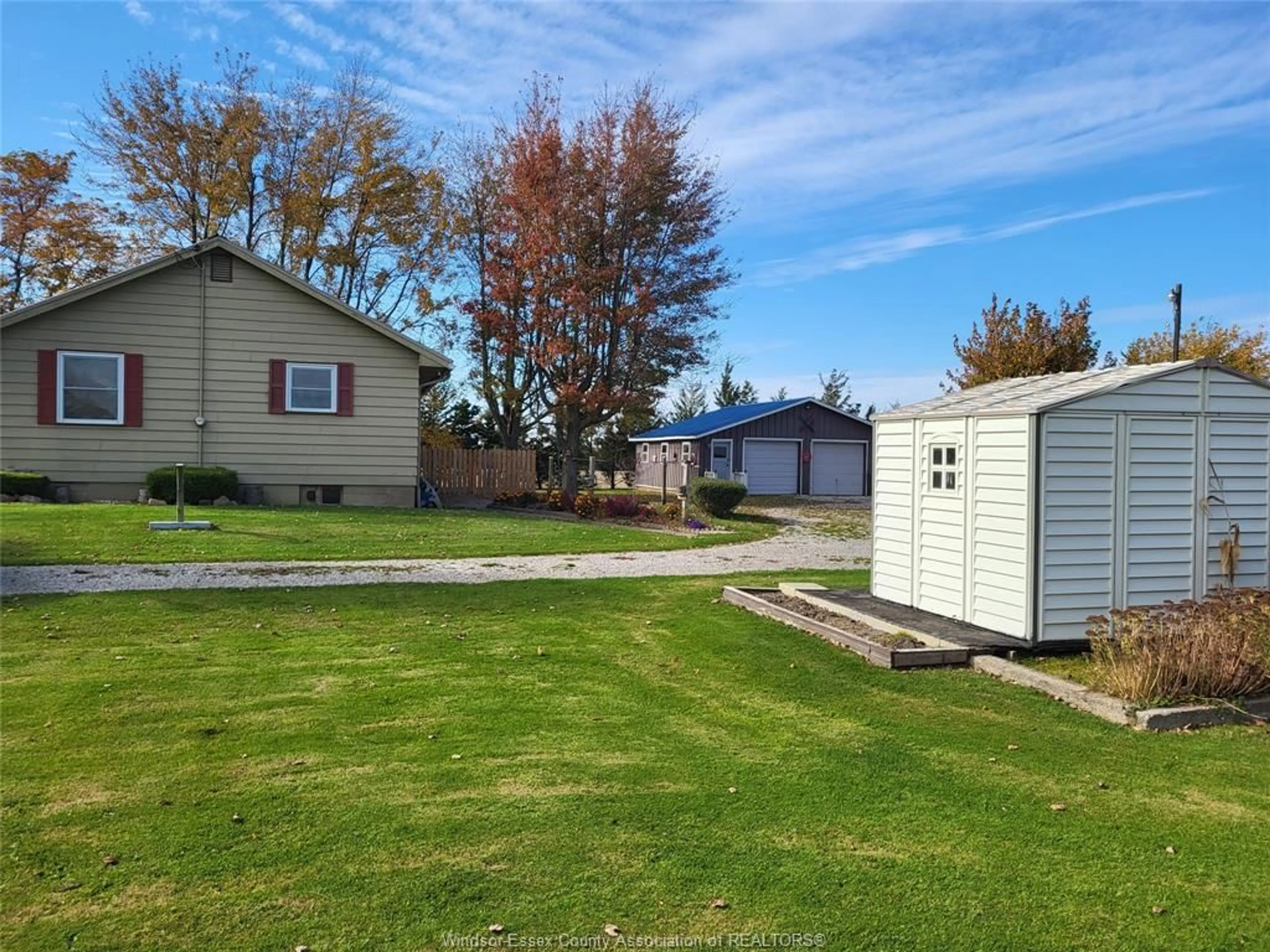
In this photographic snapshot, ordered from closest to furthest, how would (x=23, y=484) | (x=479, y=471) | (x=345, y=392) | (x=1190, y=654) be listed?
(x=1190, y=654), (x=23, y=484), (x=345, y=392), (x=479, y=471)

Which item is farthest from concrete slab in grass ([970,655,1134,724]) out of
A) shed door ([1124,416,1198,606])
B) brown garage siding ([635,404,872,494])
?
brown garage siding ([635,404,872,494])

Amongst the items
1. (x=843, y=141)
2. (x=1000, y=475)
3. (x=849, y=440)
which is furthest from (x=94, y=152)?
(x=1000, y=475)

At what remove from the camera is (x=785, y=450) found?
33938mm

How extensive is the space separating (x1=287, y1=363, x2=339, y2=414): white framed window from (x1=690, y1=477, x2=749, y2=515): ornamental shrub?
8.48m

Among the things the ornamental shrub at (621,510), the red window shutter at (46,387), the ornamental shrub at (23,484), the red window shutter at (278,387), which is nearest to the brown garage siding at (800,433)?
the ornamental shrub at (621,510)

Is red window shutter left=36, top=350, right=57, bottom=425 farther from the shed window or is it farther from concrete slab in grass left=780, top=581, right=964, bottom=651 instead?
the shed window

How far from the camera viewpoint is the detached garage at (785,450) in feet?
109

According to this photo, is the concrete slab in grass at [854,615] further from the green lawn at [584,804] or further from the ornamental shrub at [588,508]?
the ornamental shrub at [588,508]

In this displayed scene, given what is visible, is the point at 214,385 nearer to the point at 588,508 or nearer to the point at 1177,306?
the point at 588,508

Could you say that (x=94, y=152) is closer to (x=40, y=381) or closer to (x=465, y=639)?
(x=40, y=381)

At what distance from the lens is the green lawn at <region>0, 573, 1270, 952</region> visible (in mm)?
3047

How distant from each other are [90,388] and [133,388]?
31.9 inches

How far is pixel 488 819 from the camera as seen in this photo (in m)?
3.80

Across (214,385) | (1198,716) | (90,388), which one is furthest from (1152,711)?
(90,388)
